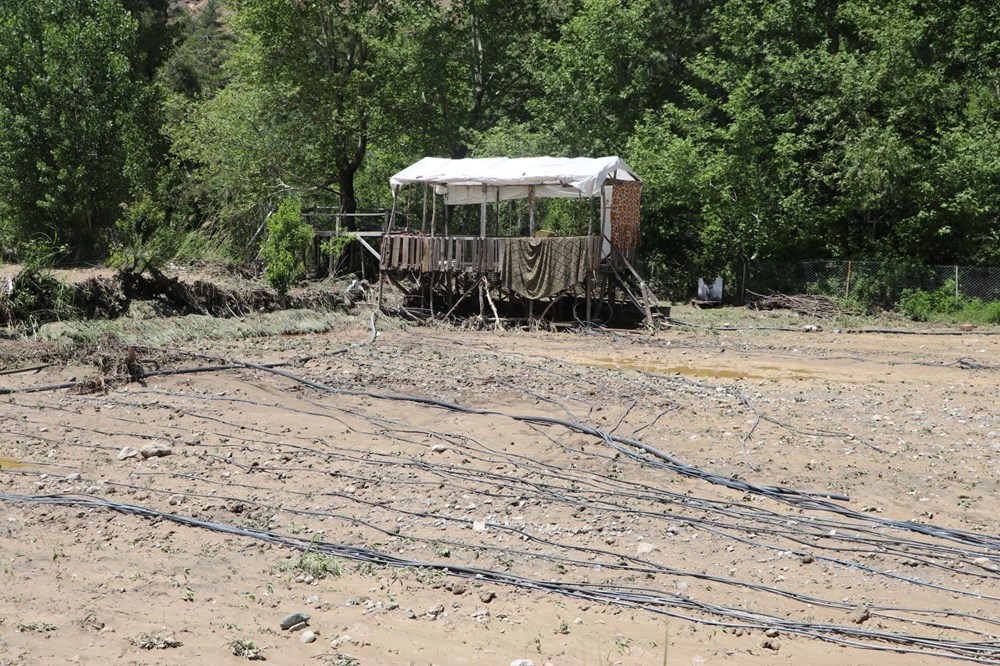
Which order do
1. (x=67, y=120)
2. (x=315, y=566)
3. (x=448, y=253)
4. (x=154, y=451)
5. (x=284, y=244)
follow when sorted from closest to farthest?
(x=315, y=566)
(x=154, y=451)
(x=284, y=244)
(x=448, y=253)
(x=67, y=120)

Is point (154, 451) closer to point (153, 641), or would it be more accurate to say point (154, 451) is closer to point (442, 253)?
point (153, 641)

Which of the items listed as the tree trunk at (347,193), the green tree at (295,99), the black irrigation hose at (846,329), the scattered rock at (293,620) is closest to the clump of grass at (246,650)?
the scattered rock at (293,620)

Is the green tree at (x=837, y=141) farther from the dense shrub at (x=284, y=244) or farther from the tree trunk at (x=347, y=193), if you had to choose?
the dense shrub at (x=284, y=244)

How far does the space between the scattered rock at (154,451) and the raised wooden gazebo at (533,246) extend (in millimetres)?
12515

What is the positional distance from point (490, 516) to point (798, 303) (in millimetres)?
18294

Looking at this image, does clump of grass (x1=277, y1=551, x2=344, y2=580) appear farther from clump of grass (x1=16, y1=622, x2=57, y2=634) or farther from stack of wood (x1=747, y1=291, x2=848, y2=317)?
stack of wood (x1=747, y1=291, x2=848, y2=317)

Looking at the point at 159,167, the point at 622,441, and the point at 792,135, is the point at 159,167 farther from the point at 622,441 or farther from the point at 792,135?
the point at 622,441

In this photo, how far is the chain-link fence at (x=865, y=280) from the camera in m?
23.7

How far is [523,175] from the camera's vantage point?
848 inches

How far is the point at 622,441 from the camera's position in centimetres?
1038

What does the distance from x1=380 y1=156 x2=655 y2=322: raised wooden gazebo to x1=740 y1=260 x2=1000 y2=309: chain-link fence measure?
417 cm

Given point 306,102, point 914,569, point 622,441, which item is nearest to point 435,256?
point 306,102

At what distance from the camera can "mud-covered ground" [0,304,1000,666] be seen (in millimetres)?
6059

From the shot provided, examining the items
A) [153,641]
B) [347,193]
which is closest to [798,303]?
[347,193]
